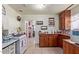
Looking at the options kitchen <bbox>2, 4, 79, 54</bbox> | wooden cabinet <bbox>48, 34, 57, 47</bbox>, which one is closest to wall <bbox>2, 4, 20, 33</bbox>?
kitchen <bbox>2, 4, 79, 54</bbox>

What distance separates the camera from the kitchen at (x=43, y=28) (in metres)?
3.36

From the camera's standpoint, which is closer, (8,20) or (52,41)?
(8,20)

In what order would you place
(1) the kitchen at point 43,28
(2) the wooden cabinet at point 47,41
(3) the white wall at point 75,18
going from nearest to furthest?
(1) the kitchen at point 43,28 → (3) the white wall at point 75,18 → (2) the wooden cabinet at point 47,41

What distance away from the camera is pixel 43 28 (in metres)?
9.27

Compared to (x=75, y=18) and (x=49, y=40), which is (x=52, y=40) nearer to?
(x=49, y=40)

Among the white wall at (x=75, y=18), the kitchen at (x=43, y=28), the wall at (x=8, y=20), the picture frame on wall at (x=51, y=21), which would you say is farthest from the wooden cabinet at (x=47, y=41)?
the picture frame on wall at (x=51, y=21)

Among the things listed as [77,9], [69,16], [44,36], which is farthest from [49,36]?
[77,9]

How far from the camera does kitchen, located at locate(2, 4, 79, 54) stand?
336 centimetres

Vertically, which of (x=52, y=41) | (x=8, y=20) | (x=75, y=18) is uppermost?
(x=75, y=18)

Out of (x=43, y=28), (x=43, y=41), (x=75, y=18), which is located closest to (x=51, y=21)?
(x=43, y=28)

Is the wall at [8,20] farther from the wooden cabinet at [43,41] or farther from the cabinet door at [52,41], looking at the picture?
the cabinet door at [52,41]

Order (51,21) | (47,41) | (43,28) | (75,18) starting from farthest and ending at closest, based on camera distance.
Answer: (43,28) < (51,21) < (47,41) < (75,18)
